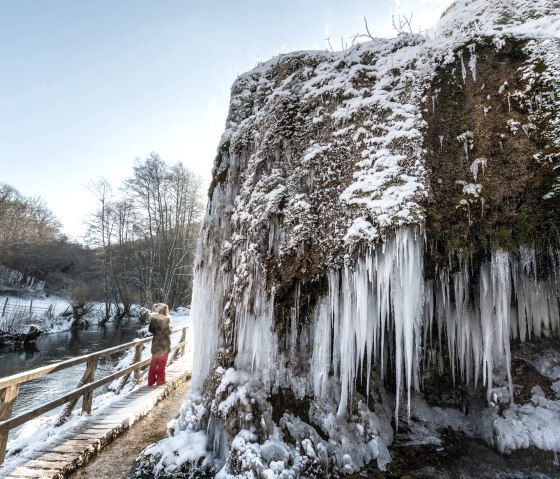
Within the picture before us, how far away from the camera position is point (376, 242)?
3.71 m

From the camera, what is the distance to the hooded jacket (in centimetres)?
714

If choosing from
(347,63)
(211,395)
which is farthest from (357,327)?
(347,63)

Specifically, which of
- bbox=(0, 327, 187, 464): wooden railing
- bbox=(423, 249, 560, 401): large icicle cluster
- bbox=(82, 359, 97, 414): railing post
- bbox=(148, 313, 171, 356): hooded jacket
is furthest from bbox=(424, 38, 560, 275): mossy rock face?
bbox=(82, 359, 97, 414): railing post

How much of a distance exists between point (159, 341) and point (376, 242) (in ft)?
18.0

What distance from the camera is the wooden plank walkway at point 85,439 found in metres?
3.91

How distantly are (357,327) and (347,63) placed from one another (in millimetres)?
3837

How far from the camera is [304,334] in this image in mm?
4277

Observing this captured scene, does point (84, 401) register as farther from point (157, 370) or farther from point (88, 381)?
point (157, 370)

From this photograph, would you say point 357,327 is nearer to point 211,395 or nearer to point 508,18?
point 211,395

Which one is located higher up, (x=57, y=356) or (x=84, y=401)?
(x=84, y=401)

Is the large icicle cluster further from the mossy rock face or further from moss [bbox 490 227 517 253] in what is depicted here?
the mossy rock face

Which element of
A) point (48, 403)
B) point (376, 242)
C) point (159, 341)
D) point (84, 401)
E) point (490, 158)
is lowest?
point (84, 401)

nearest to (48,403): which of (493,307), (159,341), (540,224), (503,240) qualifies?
(159,341)

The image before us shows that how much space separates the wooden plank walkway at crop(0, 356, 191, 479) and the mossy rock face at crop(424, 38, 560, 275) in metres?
5.16
